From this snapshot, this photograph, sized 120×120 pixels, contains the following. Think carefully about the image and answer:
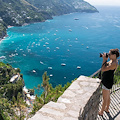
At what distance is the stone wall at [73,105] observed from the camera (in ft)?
8.96

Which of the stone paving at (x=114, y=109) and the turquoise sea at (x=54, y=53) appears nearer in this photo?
the stone paving at (x=114, y=109)

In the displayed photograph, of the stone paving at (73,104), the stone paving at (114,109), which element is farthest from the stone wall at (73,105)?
the stone paving at (114,109)

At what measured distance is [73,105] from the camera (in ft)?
10.2

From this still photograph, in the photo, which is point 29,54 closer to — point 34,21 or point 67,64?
point 67,64

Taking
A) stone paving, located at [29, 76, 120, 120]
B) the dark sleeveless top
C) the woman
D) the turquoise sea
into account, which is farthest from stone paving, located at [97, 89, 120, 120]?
the turquoise sea

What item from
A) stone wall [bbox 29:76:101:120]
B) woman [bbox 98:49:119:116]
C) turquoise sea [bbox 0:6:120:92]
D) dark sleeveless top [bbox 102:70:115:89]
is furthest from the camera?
turquoise sea [bbox 0:6:120:92]

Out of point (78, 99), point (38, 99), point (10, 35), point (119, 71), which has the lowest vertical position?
point (10, 35)

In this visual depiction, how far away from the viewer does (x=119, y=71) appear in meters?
7.42

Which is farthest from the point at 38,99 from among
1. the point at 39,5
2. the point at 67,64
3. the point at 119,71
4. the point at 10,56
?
the point at 39,5

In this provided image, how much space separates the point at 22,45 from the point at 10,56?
1262cm

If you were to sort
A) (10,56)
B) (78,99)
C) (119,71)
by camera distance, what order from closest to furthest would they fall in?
(78,99), (119,71), (10,56)

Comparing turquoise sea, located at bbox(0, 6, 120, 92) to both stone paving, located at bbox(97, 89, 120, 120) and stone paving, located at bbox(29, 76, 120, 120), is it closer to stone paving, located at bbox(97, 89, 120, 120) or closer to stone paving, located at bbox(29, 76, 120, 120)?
stone paving, located at bbox(97, 89, 120, 120)

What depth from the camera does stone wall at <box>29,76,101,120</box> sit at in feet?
8.96

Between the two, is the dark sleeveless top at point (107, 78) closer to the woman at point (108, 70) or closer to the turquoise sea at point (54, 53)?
the woman at point (108, 70)
